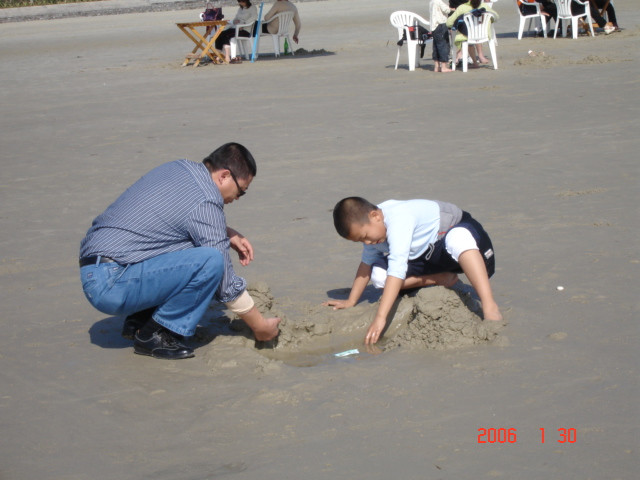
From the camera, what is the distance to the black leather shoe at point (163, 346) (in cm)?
409

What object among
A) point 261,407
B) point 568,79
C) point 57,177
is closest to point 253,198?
point 57,177

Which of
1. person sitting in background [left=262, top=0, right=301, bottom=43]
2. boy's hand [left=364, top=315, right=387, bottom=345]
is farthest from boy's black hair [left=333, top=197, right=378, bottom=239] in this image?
person sitting in background [left=262, top=0, right=301, bottom=43]

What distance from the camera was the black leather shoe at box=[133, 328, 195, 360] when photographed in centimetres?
409

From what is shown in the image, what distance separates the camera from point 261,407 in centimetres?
350

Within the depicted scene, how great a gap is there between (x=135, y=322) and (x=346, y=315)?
1.24 metres

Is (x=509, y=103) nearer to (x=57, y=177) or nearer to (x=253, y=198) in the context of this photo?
(x=253, y=198)

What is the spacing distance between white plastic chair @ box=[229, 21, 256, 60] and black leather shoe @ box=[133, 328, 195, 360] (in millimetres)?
14513

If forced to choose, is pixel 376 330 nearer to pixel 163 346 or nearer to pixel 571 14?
pixel 163 346

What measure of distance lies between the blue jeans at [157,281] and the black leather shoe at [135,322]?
0.88 feet

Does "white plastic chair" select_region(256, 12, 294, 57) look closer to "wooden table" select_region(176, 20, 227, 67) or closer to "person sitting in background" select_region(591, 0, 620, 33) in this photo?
"wooden table" select_region(176, 20, 227, 67)

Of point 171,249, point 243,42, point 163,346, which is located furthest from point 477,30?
point 163,346

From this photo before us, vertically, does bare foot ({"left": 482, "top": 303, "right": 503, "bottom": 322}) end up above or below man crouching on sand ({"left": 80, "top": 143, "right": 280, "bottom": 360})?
below
